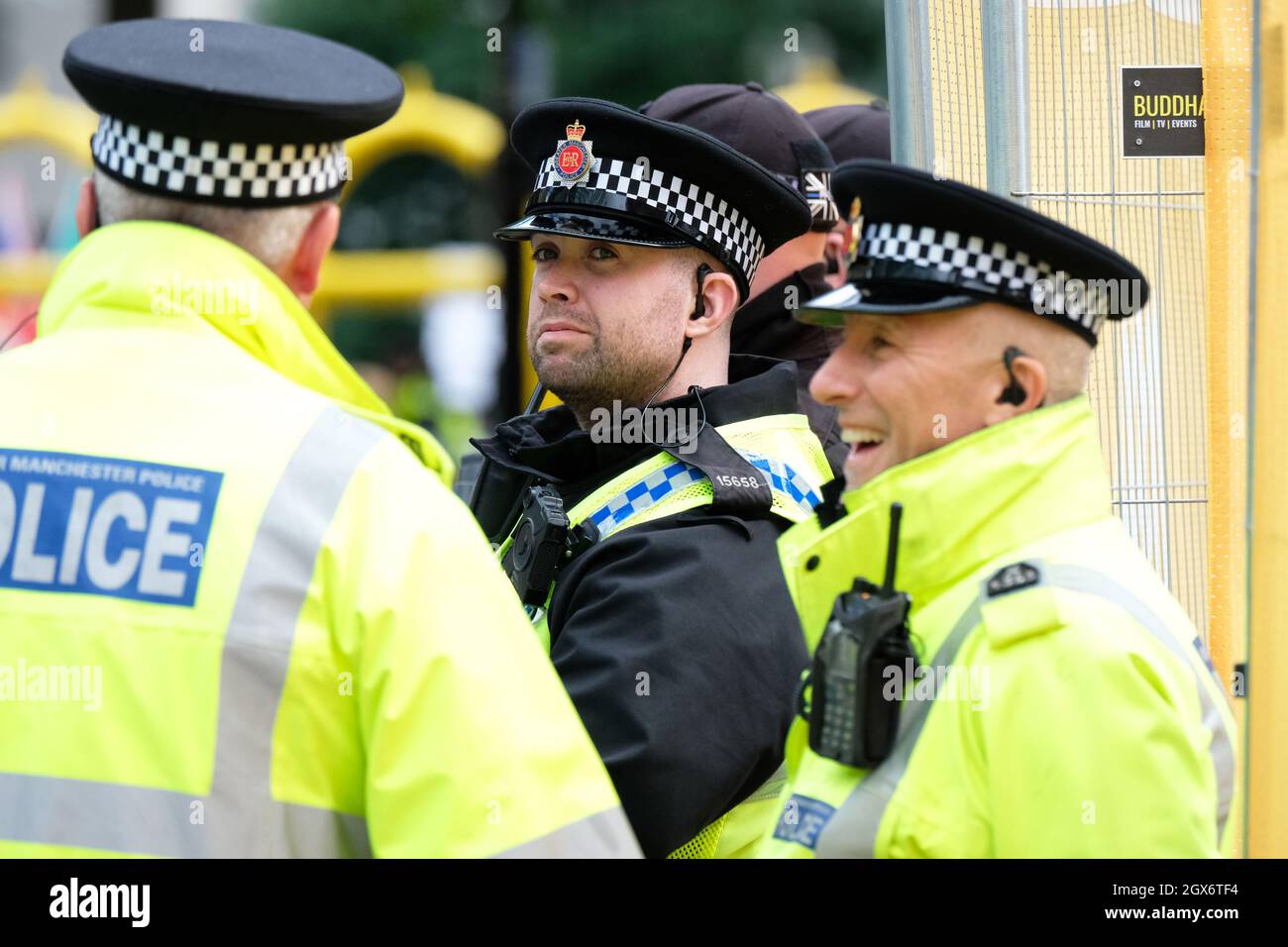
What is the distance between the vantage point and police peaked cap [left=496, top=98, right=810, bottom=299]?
3.13 metres

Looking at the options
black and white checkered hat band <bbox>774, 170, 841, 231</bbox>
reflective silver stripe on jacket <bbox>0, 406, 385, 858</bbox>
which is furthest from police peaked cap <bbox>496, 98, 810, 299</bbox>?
reflective silver stripe on jacket <bbox>0, 406, 385, 858</bbox>

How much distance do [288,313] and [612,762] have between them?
2.96ft

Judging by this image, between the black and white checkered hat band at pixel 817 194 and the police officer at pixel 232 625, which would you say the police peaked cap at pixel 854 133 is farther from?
the police officer at pixel 232 625

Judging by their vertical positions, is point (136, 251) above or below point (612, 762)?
above

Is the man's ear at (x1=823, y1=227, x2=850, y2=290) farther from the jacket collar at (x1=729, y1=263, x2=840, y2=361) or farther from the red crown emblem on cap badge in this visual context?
the red crown emblem on cap badge

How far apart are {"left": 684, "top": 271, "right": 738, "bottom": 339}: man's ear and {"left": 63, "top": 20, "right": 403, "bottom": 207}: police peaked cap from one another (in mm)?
1096

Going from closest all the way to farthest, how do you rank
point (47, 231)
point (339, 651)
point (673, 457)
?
1. point (339, 651)
2. point (673, 457)
3. point (47, 231)

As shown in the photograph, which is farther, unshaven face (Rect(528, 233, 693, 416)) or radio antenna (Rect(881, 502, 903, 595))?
unshaven face (Rect(528, 233, 693, 416))

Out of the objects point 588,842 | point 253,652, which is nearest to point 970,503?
point 588,842

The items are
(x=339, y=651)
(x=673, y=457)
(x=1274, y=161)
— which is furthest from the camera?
(x=673, y=457)

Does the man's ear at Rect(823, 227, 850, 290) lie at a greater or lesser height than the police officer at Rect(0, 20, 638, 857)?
greater
